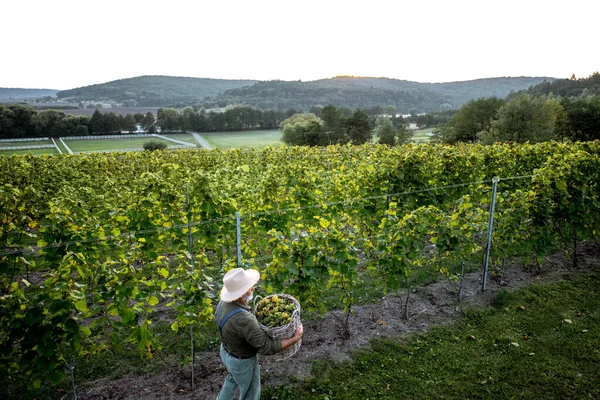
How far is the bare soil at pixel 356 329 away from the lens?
465cm

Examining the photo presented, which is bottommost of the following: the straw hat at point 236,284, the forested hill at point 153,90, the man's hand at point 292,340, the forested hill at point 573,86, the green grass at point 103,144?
the green grass at point 103,144

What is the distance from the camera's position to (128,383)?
4.74m

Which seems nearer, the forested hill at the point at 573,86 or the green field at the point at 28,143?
the green field at the point at 28,143

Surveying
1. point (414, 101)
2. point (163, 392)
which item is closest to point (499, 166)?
point (163, 392)

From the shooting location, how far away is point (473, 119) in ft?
180

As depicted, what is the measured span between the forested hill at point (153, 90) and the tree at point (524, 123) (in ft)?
353

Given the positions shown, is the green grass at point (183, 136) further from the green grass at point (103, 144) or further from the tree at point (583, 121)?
the tree at point (583, 121)

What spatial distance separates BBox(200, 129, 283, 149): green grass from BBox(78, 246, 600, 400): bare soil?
5627cm

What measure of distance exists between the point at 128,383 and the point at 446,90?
145m

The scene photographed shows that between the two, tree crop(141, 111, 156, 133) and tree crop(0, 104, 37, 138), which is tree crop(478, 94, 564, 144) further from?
tree crop(0, 104, 37, 138)

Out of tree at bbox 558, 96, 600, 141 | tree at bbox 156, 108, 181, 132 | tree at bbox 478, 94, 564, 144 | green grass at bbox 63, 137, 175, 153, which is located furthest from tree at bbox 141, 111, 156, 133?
tree at bbox 558, 96, 600, 141

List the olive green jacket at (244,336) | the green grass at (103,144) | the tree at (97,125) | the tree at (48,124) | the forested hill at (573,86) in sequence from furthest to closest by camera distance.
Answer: the tree at (97,125) → the forested hill at (573,86) → the tree at (48,124) → the green grass at (103,144) → the olive green jacket at (244,336)

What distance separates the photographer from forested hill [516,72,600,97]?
233ft

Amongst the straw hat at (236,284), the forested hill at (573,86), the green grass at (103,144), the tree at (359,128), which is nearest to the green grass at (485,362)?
the straw hat at (236,284)
